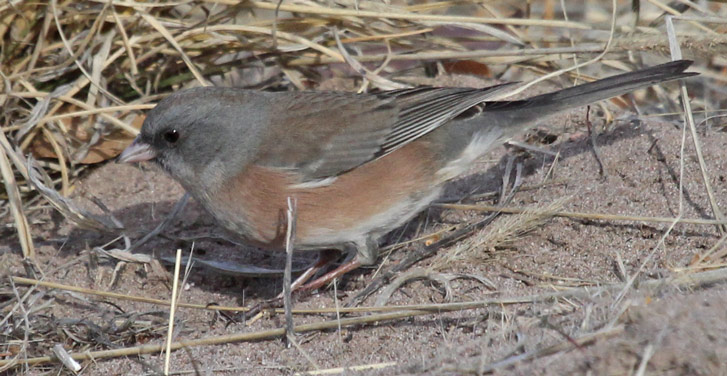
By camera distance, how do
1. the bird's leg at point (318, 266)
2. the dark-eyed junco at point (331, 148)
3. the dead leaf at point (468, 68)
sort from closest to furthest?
the dark-eyed junco at point (331, 148), the bird's leg at point (318, 266), the dead leaf at point (468, 68)

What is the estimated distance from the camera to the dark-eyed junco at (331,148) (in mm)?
3305

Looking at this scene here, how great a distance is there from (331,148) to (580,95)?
109cm

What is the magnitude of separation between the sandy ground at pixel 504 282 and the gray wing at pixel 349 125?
51 cm

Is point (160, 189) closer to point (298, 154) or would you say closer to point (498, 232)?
point (298, 154)

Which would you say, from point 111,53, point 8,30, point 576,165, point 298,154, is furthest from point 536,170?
point 8,30

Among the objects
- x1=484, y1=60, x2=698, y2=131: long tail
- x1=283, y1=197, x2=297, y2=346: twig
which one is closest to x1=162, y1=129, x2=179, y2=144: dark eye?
x1=283, y1=197, x2=297, y2=346: twig

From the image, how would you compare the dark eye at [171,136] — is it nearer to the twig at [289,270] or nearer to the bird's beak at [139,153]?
the bird's beak at [139,153]

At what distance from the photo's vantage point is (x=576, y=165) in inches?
145

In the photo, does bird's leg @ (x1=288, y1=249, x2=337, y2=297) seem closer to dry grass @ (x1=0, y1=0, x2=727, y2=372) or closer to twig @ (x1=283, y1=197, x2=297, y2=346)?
Result: twig @ (x1=283, y1=197, x2=297, y2=346)

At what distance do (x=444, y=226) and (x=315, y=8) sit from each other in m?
1.32

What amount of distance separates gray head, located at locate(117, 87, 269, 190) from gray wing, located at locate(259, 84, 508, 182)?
0.13 metres

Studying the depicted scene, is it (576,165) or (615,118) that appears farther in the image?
(615,118)

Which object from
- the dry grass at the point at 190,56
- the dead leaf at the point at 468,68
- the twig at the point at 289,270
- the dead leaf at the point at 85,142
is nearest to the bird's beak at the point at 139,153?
the dry grass at the point at 190,56

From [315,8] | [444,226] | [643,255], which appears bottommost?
[444,226]
